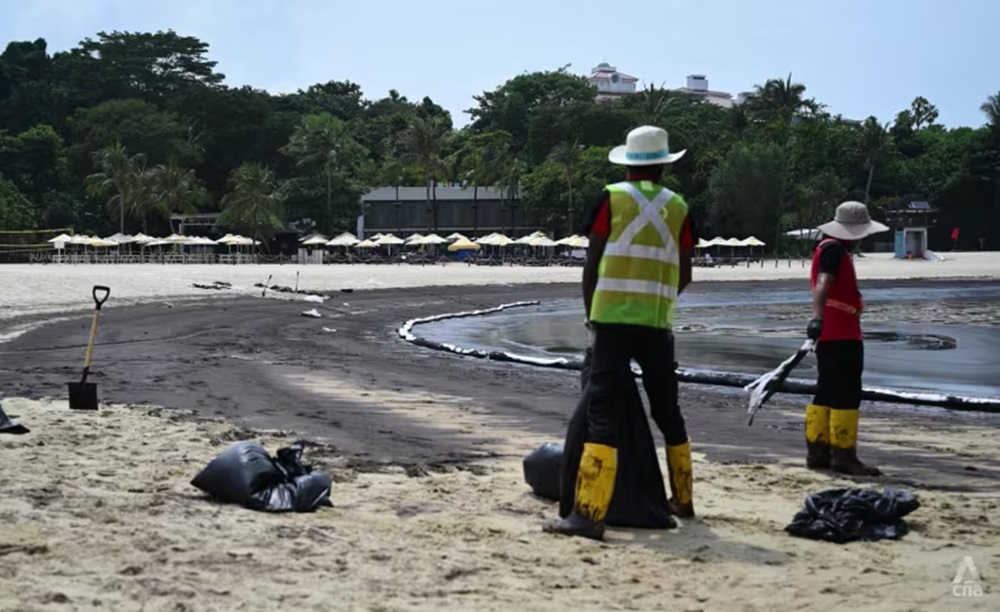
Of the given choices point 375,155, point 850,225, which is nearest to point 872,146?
point 375,155

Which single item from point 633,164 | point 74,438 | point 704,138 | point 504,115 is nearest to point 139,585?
point 633,164

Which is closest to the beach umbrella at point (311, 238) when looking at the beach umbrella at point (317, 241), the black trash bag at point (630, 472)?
the beach umbrella at point (317, 241)

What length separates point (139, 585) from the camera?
4445 millimetres

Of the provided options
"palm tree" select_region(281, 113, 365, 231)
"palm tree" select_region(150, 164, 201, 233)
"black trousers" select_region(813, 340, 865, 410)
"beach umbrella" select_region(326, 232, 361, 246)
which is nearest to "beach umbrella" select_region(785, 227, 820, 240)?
"beach umbrella" select_region(326, 232, 361, 246)

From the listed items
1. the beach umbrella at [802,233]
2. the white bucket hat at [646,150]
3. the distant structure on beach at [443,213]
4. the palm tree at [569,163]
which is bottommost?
the white bucket hat at [646,150]

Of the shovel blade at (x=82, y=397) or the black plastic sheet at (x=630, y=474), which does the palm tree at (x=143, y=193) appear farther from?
the black plastic sheet at (x=630, y=474)

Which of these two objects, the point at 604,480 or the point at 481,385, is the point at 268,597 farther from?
the point at 481,385

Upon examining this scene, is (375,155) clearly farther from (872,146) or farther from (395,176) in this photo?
(872,146)

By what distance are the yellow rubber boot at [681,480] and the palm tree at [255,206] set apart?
89.1 m

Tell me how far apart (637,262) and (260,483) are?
216 cm

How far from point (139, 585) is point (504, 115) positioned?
12449cm

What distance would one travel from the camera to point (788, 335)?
77.7 ft

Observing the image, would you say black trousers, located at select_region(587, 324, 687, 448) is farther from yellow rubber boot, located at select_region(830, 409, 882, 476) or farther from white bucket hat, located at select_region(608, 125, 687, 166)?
yellow rubber boot, located at select_region(830, 409, 882, 476)

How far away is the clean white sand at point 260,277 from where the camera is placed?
3297 cm
